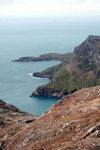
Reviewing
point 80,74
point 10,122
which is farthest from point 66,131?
point 80,74

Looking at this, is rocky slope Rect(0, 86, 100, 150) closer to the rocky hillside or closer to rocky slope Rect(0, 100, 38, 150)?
rocky slope Rect(0, 100, 38, 150)

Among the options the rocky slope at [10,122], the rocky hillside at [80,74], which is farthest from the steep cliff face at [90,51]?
the rocky slope at [10,122]

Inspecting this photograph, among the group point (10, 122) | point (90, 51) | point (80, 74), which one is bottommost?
point (10, 122)

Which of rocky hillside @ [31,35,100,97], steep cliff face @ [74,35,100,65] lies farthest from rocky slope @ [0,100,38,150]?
steep cliff face @ [74,35,100,65]

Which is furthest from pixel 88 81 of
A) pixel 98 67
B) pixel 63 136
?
pixel 63 136

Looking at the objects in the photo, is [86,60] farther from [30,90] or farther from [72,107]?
[72,107]

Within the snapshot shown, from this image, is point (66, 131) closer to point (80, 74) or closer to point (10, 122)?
point (10, 122)

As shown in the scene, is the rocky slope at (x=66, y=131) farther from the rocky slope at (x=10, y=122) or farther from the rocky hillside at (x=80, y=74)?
the rocky hillside at (x=80, y=74)
